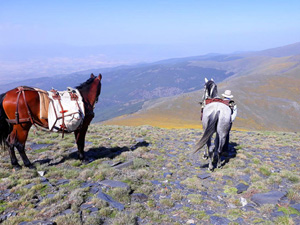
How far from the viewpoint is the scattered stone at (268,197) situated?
5.42m

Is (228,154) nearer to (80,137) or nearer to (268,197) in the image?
(268,197)

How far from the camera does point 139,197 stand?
5.61m

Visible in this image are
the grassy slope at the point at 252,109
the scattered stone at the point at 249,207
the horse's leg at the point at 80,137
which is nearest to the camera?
the scattered stone at the point at 249,207

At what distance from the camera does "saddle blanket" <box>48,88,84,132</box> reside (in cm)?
695

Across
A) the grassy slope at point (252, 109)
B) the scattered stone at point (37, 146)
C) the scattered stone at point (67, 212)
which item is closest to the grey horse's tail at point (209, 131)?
the scattered stone at point (67, 212)

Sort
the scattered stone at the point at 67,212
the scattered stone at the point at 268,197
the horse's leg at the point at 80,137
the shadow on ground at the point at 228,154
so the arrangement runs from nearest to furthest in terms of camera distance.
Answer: the scattered stone at the point at 67,212 < the scattered stone at the point at 268,197 < the horse's leg at the point at 80,137 < the shadow on ground at the point at 228,154

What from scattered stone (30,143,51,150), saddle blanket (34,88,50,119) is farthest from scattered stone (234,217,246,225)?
scattered stone (30,143,51,150)

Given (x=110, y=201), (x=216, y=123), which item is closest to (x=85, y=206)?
(x=110, y=201)

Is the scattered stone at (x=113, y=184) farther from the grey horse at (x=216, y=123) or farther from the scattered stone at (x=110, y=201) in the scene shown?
the grey horse at (x=216, y=123)

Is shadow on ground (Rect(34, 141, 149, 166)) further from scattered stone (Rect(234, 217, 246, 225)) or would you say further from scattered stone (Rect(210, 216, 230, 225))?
scattered stone (Rect(234, 217, 246, 225))

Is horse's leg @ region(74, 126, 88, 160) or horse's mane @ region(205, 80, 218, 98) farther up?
horse's mane @ region(205, 80, 218, 98)

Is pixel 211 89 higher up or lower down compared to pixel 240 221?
higher up

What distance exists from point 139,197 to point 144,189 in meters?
0.36

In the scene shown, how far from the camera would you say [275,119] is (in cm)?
5866
